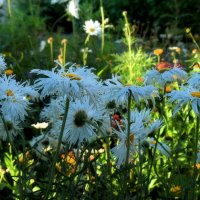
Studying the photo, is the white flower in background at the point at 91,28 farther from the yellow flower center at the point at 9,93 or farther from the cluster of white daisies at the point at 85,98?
the yellow flower center at the point at 9,93

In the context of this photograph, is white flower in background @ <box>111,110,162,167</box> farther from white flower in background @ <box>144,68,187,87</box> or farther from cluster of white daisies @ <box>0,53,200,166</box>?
white flower in background @ <box>144,68,187,87</box>

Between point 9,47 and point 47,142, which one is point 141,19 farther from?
point 47,142

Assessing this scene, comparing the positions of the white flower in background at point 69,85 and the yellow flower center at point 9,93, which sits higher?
the white flower in background at point 69,85

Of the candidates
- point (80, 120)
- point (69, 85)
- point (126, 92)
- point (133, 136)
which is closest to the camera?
point (69, 85)

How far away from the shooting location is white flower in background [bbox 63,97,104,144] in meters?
1.76

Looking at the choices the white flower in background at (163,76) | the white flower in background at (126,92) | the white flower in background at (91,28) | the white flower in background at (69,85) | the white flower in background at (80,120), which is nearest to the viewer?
the white flower in background at (69,85)

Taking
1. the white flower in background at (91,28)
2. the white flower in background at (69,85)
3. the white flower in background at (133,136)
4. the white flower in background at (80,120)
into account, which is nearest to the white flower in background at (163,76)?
the white flower in background at (133,136)

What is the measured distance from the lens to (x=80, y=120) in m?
1.78

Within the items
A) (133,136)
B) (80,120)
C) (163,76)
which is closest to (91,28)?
(163,76)

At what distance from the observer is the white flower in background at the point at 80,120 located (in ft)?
5.77

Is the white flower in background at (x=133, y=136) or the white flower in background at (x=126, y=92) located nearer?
the white flower in background at (x=126, y=92)

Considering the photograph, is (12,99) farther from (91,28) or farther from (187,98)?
(91,28)

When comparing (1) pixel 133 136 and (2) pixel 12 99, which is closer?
(2) pixel 12 99

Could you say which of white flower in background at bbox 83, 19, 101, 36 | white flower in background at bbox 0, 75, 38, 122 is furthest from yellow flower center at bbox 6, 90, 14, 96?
white flower in background at bbox 83, 19, 101, 36
